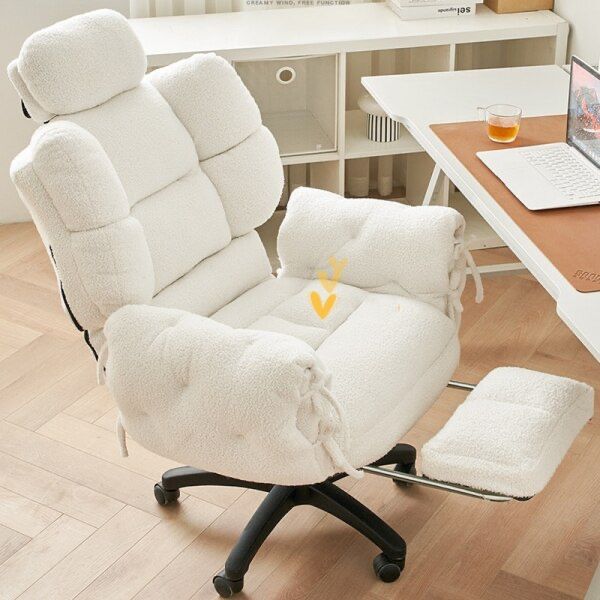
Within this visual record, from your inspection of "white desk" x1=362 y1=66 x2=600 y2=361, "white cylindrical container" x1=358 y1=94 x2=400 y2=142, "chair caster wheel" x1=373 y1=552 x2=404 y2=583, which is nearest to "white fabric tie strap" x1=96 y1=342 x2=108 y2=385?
"chair caster wheel" x1=373 y1=552 x2=404 y2=583

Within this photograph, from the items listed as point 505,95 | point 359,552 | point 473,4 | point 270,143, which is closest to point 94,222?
point 270,143

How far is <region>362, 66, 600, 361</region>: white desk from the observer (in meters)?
1.90

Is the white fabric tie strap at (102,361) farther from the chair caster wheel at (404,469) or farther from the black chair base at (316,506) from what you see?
A: the chair caster wheel at (404,469)

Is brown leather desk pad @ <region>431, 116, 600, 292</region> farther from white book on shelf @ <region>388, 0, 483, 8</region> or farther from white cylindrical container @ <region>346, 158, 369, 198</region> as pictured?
white cylindrical container @ <region>346, 158, 369, 198</region>

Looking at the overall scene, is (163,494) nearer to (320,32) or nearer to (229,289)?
(229,289)

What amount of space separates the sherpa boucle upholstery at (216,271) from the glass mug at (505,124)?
0.27 m

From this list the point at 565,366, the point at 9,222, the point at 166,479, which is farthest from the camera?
the point at 9,222

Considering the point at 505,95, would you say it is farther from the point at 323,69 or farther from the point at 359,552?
the point at 359,552

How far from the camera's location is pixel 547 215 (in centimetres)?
183

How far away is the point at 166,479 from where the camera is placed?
212 centimetres

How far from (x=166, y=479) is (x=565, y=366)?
1.08 meters

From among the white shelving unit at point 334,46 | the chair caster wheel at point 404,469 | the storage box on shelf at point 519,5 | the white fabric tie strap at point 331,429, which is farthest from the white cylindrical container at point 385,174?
the white fabric tie strap at point 331,429

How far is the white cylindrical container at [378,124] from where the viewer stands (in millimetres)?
3016

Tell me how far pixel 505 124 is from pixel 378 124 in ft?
3.09
